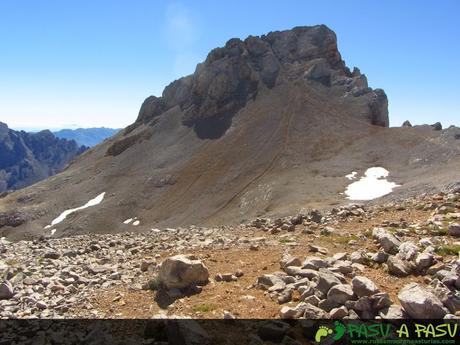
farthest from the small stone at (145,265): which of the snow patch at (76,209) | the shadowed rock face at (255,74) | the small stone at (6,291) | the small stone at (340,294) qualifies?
the shadowed rock face at (255,74)

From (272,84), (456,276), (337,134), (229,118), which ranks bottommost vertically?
(456,276)

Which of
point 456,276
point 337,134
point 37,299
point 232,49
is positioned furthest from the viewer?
point 232,49

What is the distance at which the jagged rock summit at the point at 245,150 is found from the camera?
278 feet

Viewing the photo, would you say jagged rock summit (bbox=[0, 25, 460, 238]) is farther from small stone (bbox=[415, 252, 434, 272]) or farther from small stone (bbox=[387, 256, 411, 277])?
small stone (bbox=[415, 252, 434, 272])

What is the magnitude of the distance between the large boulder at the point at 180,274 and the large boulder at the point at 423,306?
7.21 metres

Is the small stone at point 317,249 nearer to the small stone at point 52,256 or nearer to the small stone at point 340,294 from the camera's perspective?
the small stone at point 340,294

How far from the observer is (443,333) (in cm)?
1062

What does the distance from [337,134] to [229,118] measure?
35686 mm

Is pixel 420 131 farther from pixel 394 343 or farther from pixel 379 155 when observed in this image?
pixel 394 343

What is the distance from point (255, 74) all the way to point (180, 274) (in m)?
127

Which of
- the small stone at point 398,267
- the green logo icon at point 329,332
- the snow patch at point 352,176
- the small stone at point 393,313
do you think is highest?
the snow patch at point 352,176

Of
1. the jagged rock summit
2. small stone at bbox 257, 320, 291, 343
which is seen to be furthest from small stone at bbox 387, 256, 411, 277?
the jagged rock summit

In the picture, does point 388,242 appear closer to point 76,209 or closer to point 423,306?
point 423,306

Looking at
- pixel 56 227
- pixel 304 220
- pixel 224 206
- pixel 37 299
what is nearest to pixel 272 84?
pixel 224 206
